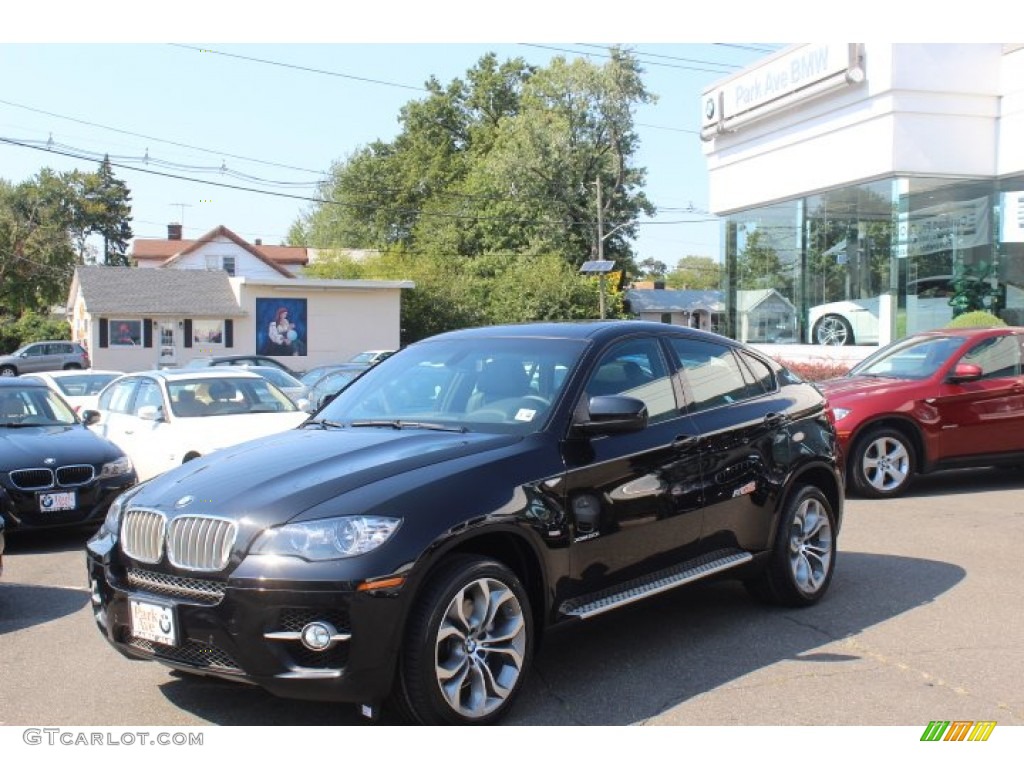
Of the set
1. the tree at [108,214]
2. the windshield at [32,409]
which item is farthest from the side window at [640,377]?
the tree at [108,214]

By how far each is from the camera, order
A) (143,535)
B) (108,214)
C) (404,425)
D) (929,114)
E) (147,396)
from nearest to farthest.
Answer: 1. (143,535)
2. (404,425)
3. (147,396)
4. (929,114)
5. (108,214)

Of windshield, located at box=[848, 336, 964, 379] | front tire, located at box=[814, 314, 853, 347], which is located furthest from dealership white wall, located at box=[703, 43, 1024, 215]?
windshield, located at box=[848, 336, 964, 379]

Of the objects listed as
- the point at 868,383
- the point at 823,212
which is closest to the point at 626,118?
the point at 823,212

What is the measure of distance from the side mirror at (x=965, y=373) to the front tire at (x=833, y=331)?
10.7 metres

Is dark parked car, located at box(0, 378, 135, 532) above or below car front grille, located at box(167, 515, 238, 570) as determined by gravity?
below

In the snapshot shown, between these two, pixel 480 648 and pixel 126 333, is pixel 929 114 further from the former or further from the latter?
pixel 126 333

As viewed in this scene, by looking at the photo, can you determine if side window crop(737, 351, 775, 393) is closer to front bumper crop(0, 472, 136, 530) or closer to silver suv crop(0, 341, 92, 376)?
front bumper crop(0, 472, 136, 530)

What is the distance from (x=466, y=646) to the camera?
4.34m

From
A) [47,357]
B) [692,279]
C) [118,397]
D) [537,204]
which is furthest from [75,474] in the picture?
[692,279]

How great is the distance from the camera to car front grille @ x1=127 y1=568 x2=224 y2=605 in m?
4.18

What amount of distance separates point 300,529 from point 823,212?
64.7 ft

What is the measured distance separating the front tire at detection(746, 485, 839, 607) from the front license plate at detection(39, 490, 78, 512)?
5.79 m

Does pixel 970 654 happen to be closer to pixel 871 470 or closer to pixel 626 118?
pixel 871 470

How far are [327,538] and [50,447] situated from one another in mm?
6295
